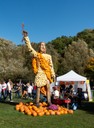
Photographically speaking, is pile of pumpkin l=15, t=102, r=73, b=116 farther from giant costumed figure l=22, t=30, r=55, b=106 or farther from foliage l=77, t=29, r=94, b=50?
foliage l=77, t=29, r=94, b=50

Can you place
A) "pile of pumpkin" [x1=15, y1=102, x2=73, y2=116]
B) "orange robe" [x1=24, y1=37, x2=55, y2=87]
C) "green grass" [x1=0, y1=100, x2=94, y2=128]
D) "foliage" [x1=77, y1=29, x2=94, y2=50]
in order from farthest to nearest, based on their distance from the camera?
"foliage" [x1=77, y1=29, x2=94, y2=50]
"orange robe" [x1=24, y1=37, x2=55, y2=87]
"pile of pumpkin" [x1=15, y1=102, x2=73, y2=116]
"green grass" [x1=0, y1=100, x2=94, y2=128]

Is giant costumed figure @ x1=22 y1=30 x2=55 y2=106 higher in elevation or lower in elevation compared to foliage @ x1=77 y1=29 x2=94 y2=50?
lower

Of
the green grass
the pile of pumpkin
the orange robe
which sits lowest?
the green grass

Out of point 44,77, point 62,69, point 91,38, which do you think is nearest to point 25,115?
point 44,77

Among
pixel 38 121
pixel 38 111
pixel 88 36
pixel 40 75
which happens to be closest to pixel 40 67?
pixel 40 75

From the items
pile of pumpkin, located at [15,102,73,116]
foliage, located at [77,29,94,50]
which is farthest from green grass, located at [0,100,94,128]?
foliage, located at [77,29,94,50]

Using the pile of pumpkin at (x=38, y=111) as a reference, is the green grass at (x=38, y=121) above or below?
below

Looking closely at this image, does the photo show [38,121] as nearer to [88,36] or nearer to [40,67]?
[40,67]

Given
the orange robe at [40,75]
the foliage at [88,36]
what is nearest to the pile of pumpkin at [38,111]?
the orange robe at [40,75]

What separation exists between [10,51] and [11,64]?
10.7 feet

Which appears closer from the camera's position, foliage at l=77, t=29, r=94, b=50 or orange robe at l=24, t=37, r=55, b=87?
orange robe at l=24, t=37, r=55, b=87

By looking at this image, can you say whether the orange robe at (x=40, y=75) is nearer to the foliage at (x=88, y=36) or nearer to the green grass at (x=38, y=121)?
the green grass at (x=38, y=121)

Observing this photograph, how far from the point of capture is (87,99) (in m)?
29.9

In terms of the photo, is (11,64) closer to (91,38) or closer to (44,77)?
(91,38)
